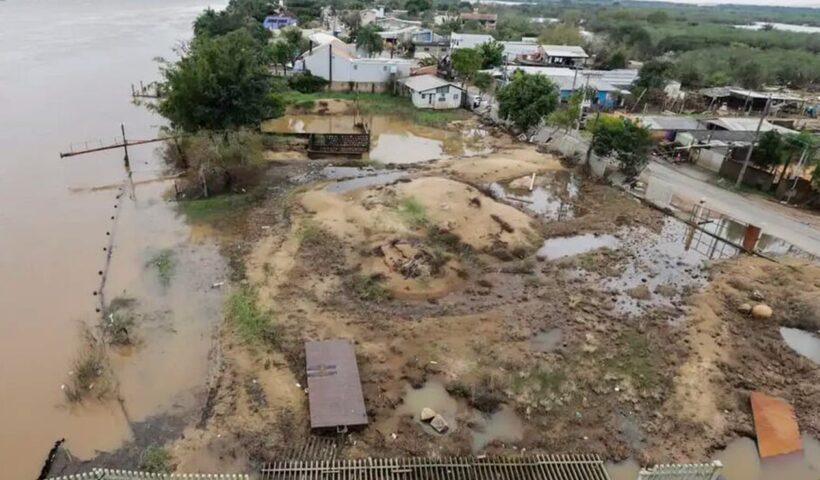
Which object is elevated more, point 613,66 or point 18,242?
point 613,66

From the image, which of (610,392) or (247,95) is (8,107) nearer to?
(247,95)

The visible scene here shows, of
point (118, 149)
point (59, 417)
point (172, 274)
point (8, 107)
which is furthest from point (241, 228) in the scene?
point (8, 107)

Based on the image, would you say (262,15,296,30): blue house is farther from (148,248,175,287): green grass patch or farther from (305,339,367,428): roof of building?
(305,339,367,428): roof of building

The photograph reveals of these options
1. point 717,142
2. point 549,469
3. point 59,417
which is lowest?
point 59,417

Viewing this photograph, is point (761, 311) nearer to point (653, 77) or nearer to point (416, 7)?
point (653, 77)

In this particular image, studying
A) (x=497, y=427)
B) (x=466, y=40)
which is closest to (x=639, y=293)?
(x=497, y=427)

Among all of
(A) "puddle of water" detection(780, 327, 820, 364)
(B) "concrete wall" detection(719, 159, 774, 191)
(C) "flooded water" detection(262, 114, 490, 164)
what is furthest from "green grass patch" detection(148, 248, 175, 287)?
(B) "concrete wall" detection(719, 159, 774, 191)

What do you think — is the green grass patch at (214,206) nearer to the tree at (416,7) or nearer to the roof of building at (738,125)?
the roof of building at (738,125)
